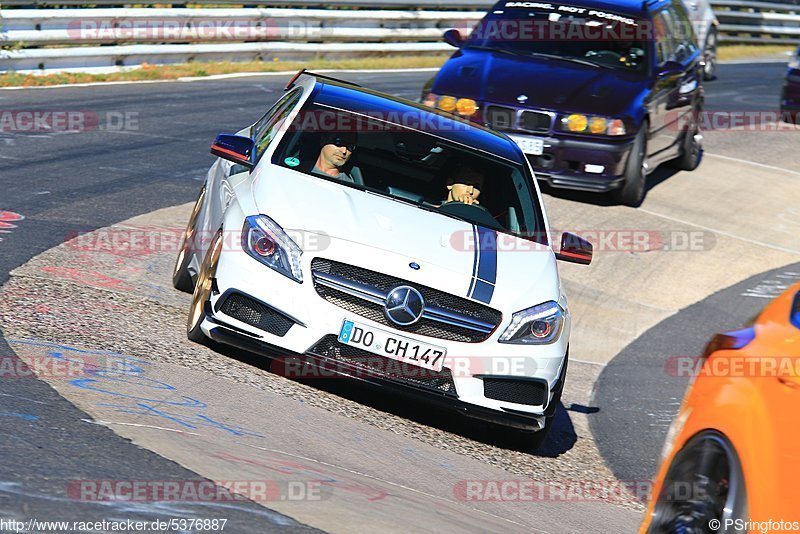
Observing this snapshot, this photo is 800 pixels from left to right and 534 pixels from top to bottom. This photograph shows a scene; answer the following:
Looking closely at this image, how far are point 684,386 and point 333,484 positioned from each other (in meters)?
4.86

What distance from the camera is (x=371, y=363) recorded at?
6188 millimetres

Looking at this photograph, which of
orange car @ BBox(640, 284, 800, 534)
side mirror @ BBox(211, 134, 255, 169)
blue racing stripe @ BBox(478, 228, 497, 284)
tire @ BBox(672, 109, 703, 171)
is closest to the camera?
orange car @ BBox(640, 284, 800, 534)

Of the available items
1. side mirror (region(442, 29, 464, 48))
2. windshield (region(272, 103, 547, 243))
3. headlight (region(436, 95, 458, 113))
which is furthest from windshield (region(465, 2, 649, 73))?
windshield (region(272, 103, 547, 243))

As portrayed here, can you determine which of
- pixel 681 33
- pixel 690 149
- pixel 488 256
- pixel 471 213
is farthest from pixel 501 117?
pixel 488 256

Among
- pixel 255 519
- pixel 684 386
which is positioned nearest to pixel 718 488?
pixel 255 519

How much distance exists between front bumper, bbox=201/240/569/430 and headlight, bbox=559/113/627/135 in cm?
561

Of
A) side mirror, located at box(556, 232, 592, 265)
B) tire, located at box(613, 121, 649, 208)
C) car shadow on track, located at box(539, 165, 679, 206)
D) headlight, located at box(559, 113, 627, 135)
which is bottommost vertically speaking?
car shadow on track, located at box(539, 165, 679, 206)

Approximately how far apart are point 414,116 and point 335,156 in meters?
0.76

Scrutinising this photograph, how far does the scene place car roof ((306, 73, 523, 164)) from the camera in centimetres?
773

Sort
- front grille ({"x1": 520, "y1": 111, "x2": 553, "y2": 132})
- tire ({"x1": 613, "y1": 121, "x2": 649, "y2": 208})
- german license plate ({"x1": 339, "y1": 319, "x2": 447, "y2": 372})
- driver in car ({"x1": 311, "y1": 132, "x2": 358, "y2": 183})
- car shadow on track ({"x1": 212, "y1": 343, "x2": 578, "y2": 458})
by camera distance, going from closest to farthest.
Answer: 1. german license plate ({"x1": 339, "y1": 319, "x2": 447, "y2": 372})
2. car shadow on track ({"x1": 212, "y1": 343, "x2": 578, "y2": 458})
3. driver in car ({"x1": 311, "y1": 132, "x2": 358, "y2": 183})
4. front grille ({"x1": 520, "y1": 111, "x2": 553, "y2": 132})
5. tire ({"x1": 613, "y1": 121, "x2": 649, "y2": 208})

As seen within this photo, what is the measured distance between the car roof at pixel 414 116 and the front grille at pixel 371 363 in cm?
201

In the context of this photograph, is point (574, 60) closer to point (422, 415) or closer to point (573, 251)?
point (573, 251)

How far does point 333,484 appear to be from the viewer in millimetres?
4891

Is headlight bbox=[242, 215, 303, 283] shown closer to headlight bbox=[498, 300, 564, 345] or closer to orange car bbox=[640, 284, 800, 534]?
headlight bbox=[498, 300, 564, 345]
